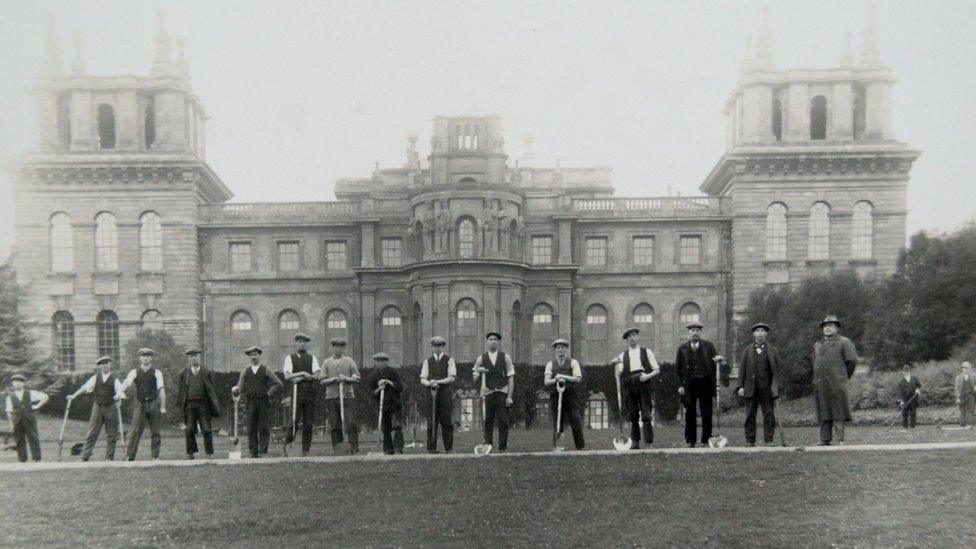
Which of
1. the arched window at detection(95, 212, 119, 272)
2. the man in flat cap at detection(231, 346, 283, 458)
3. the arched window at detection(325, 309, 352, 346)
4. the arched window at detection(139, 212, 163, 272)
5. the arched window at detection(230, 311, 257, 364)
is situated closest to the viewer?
the man in flat cap at detection(231, 346, 283, 458)

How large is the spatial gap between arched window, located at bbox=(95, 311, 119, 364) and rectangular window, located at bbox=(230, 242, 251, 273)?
616cm

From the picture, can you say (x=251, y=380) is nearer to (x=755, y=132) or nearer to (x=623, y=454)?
(x=623, y=454)

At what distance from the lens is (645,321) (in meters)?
52.2

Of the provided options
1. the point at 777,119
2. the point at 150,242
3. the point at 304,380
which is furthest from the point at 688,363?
the point at 150,242

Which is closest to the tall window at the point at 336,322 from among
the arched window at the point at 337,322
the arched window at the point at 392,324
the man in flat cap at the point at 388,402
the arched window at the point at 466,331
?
the arched window at the point at 337,322

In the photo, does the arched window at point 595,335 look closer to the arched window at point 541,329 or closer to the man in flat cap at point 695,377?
the arched window at point 541,329

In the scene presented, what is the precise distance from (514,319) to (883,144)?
65.2 ft

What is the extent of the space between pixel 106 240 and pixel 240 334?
7.97 meters

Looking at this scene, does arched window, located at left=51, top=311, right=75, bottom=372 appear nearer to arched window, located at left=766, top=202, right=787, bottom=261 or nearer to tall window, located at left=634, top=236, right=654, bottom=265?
tall window, located at left=634, top=236, right=654, bottom=265

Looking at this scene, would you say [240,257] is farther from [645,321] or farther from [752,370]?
[752,370]

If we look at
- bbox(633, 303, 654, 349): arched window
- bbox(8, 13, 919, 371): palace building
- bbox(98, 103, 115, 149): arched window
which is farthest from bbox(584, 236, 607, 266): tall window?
bbox(98, 103, 115, 149): arched window

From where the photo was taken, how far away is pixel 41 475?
54.4 ft

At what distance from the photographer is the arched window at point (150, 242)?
169 ft

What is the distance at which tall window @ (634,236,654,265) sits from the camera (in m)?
52.7
